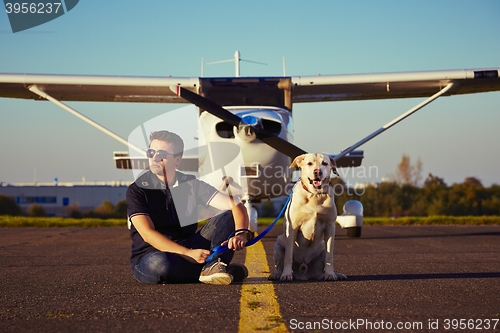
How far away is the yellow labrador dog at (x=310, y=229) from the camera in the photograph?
16.8 feet

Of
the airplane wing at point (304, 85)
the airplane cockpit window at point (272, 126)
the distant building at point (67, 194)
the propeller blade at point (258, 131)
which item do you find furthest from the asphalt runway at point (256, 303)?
the distant building at point (67, 194)

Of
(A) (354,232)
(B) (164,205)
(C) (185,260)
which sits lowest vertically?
(A) (354,232)

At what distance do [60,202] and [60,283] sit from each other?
65.7 metres

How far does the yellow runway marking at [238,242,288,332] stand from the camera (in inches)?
120

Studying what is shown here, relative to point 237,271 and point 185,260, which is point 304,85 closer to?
point 237,271

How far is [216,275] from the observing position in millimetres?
4566

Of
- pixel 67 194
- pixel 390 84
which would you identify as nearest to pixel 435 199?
pixel 390 84

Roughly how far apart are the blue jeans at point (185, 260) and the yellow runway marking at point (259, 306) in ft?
1.14

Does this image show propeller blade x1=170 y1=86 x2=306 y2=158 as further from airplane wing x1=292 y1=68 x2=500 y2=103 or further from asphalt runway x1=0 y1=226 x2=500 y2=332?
asphalt runway x1=0 y1=226 x2=500 y2=332

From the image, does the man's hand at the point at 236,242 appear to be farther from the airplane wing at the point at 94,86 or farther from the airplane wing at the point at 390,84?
the airplane wing at the point at 390,84

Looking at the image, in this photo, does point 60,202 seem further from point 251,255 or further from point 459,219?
point 251,255

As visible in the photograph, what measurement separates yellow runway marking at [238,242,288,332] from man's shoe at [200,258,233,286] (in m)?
0.13

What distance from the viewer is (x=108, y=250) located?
858 cm

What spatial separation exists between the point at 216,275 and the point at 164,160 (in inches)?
35.0
